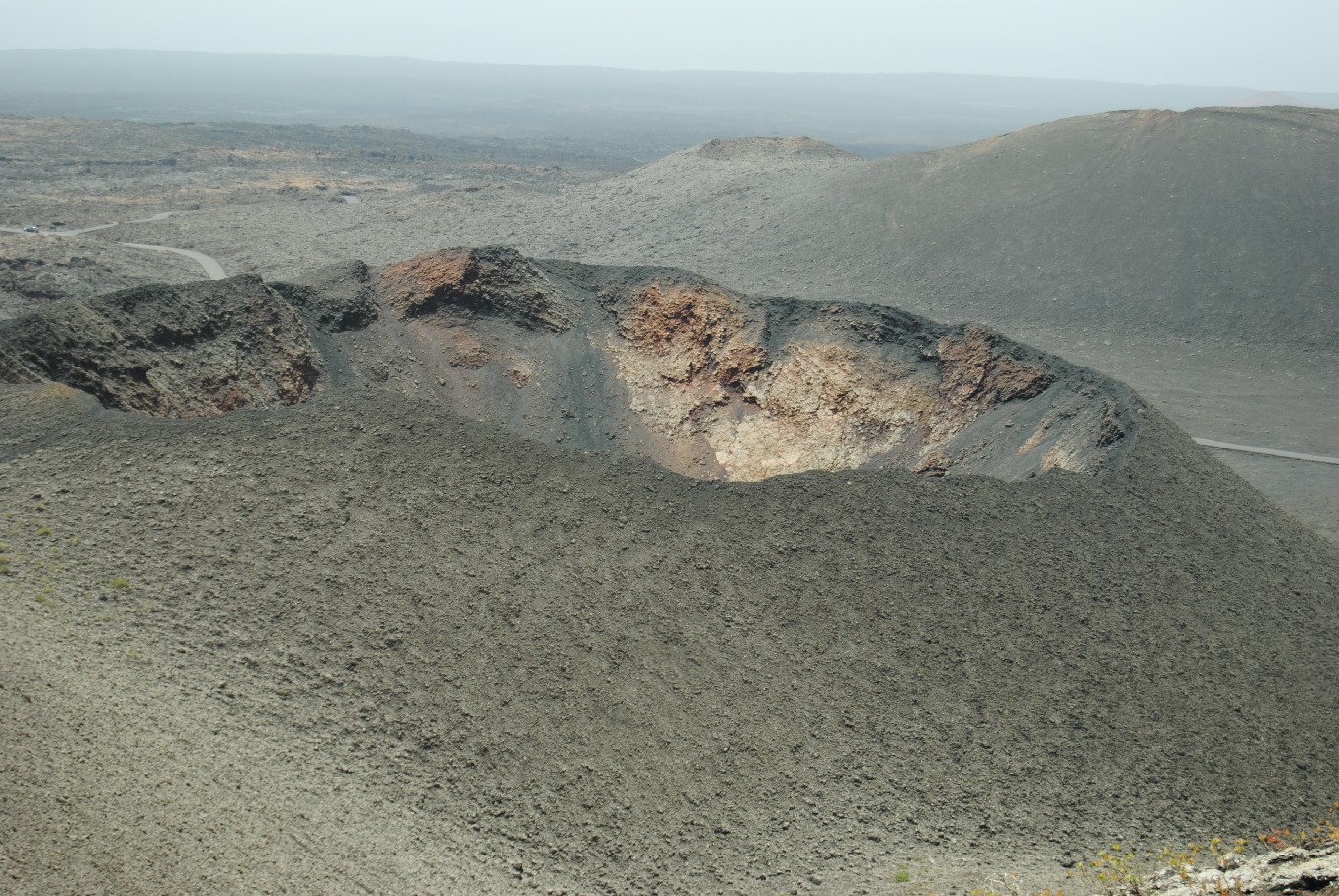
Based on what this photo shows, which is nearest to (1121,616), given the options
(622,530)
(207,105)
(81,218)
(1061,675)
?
(1061,675)

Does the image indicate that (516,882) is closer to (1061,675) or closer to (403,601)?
(403,601)

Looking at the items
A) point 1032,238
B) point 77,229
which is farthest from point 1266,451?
point 77,229

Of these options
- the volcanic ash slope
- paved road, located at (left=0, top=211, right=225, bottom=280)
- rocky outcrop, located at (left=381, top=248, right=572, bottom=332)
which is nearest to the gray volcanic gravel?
the volcanic ash slope

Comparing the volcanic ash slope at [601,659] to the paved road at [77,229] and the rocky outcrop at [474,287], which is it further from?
the paved road at [77,229]

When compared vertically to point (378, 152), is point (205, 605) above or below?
below

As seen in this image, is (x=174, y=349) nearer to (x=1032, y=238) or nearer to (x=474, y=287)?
(x=474, y=287)

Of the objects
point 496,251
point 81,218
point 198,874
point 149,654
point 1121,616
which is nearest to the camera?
point 198,874
